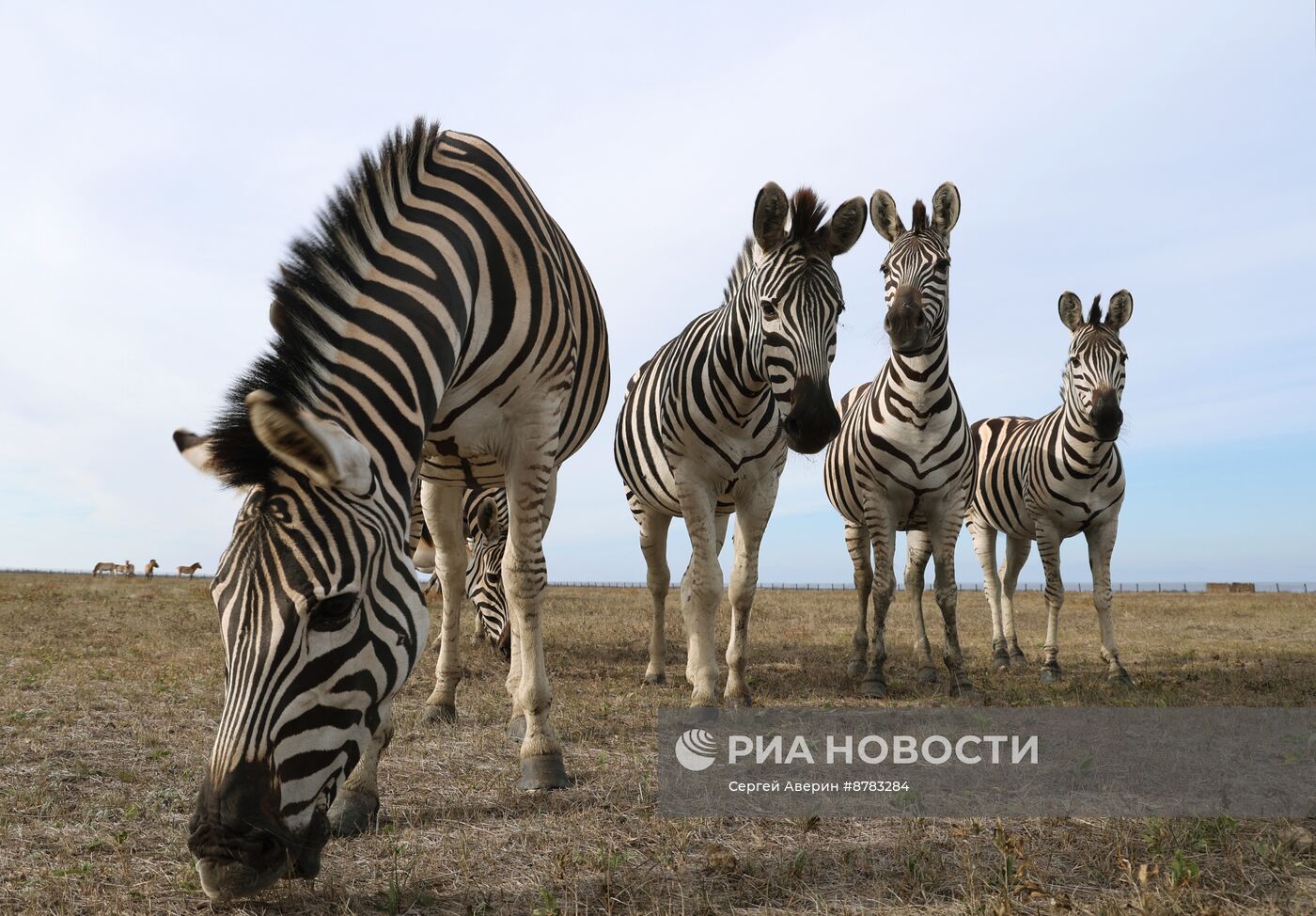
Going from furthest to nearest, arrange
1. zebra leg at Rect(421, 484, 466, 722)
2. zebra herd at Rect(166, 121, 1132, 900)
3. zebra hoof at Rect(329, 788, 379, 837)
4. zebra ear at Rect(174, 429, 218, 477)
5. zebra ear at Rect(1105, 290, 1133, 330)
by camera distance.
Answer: zebra ear at Rect(1105, 290, 1133, 330)
zebra leg at Rect(421, 484, 466, 722)
zebra hoof at Rect(329, 788, 379, 837)
zebra ear at Rect(174, 429, 218, 477)
zebra herd at Rect(166, 121, 1132, 900)

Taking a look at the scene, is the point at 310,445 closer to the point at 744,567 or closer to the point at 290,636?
the point at 290,636

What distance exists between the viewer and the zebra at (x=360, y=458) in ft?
8.52

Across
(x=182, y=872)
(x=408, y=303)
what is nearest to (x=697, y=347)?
(x=408, y=303)

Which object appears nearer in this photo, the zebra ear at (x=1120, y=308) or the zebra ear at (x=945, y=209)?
the zebra ear at (x=945, y=209)

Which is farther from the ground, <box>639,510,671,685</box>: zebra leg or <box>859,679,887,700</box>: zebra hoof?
<box>639,510,671,685</box>: zebra leg

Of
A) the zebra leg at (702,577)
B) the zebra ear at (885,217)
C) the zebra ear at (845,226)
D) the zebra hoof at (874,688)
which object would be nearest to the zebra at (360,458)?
the zebra leg at (702,577)

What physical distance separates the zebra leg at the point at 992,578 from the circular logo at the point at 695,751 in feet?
22.8

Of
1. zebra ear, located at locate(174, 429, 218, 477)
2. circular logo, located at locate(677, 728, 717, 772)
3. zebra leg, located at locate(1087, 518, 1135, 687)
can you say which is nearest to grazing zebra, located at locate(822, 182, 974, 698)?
zebra leg, located at locate(1087, 518, 1135, 687)

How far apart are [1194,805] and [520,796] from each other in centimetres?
338

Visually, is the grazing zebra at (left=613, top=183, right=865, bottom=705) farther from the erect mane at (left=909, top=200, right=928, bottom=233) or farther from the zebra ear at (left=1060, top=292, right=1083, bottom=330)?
the zebra ear at (left=1060, top=292, right=1083, bottom=330)

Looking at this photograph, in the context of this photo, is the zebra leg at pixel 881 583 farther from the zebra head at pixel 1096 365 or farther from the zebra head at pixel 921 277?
the zebra head at pixel 1096 365

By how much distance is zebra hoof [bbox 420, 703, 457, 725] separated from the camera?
6145 mm

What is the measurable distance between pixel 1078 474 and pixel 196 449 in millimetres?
9416

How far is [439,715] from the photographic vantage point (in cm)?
620
